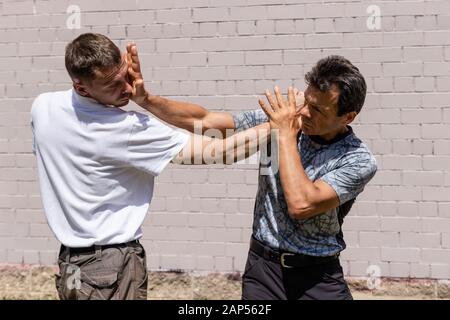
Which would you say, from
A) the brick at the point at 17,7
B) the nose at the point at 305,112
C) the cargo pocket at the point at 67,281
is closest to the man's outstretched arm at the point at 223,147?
the nose at the point at 305,112

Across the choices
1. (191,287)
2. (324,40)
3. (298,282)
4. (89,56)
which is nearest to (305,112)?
(298,282)

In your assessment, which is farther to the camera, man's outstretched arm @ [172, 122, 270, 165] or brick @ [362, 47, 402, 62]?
brick @ [362, 47, 402, 62]

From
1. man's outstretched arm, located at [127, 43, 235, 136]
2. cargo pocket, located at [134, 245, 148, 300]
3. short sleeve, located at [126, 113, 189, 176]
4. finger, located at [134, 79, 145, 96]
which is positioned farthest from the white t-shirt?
man's outstretched arm, located at [127, 43, 235, 136]

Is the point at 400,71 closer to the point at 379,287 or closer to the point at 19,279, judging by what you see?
the point at 379,287

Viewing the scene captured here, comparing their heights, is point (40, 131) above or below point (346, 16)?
below

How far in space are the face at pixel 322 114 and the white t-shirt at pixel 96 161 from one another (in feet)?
2.04

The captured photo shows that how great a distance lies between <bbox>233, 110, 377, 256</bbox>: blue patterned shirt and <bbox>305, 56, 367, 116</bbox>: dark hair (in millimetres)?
209

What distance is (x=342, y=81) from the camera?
3.25m

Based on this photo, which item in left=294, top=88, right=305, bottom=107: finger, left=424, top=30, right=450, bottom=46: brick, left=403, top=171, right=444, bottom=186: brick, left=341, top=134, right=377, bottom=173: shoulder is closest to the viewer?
left=341, top=134, right=377, bottom=173: shoulder

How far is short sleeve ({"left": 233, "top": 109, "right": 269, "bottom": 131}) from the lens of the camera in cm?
370

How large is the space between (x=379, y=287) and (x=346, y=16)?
7.04ft

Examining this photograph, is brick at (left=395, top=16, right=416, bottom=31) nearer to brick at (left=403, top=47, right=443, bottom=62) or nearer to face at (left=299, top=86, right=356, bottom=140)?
brick at (left=403, top=47, right=443, bottom=62)

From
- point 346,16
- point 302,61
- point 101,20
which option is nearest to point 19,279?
point 101,20

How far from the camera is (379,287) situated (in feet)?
18.2
